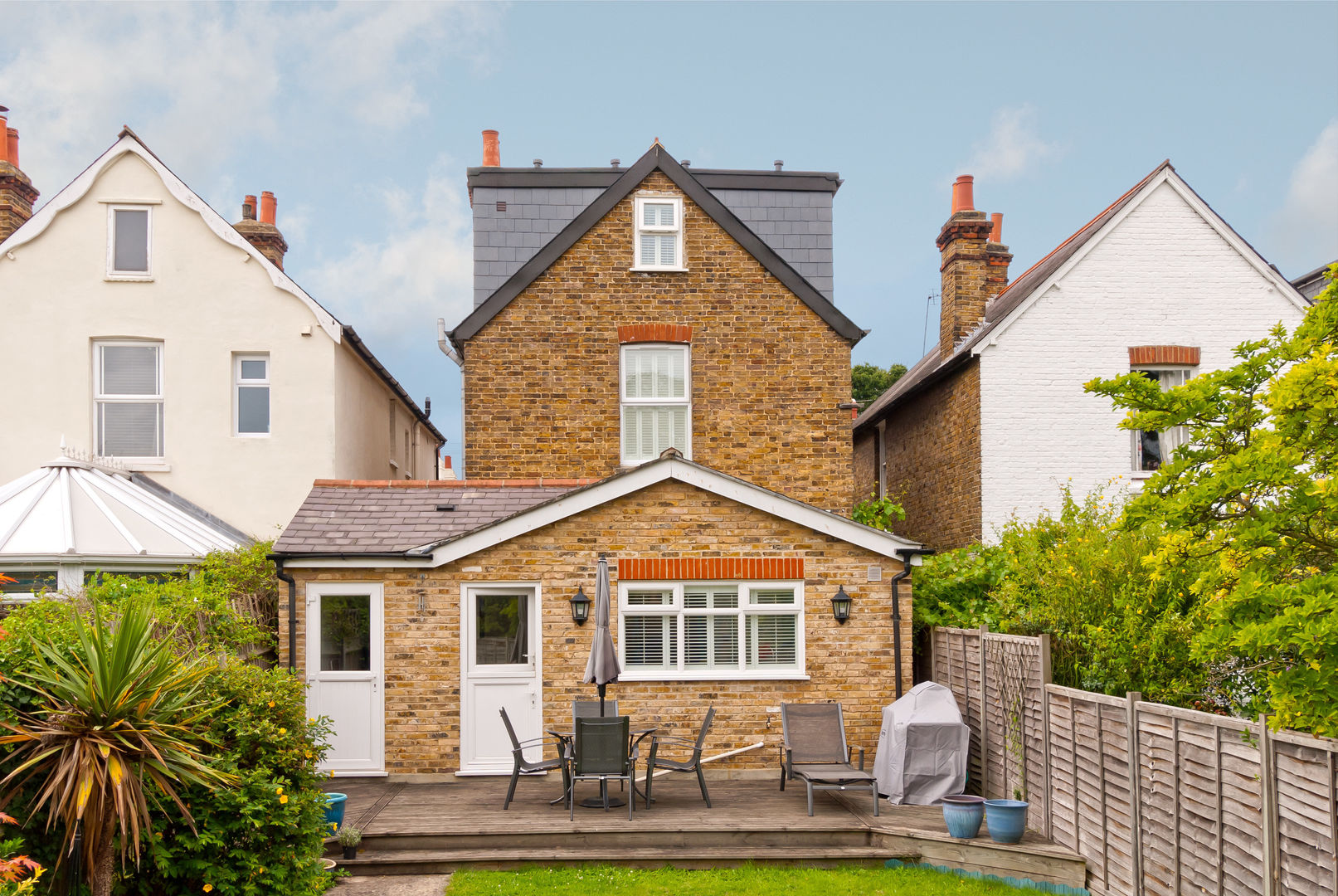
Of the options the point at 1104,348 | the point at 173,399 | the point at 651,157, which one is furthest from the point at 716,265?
the point at 173,399

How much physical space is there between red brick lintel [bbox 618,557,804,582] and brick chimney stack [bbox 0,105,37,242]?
12.7 meters

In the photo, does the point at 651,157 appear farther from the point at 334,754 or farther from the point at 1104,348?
A: the point at 334,754

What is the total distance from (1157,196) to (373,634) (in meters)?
13.7

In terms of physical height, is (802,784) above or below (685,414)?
below

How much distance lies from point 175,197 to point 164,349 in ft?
7.84

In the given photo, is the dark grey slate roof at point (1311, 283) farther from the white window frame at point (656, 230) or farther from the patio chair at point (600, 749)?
the patio chair at point (600, 749)

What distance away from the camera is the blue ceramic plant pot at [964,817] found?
9.32 metres

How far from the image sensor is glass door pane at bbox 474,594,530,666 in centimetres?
1265

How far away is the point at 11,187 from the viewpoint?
17500mm

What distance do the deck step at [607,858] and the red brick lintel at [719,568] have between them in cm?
359

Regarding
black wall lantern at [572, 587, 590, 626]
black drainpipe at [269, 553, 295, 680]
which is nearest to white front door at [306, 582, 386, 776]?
black drainpipe at [269, 553, 295, 680]

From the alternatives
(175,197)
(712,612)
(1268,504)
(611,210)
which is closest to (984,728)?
(712,612)

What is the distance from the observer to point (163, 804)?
25.7 feet

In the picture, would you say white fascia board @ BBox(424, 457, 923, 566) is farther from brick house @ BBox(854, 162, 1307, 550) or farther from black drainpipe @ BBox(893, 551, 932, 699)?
brick house @ BBox(854, 162, 1307, 550)
